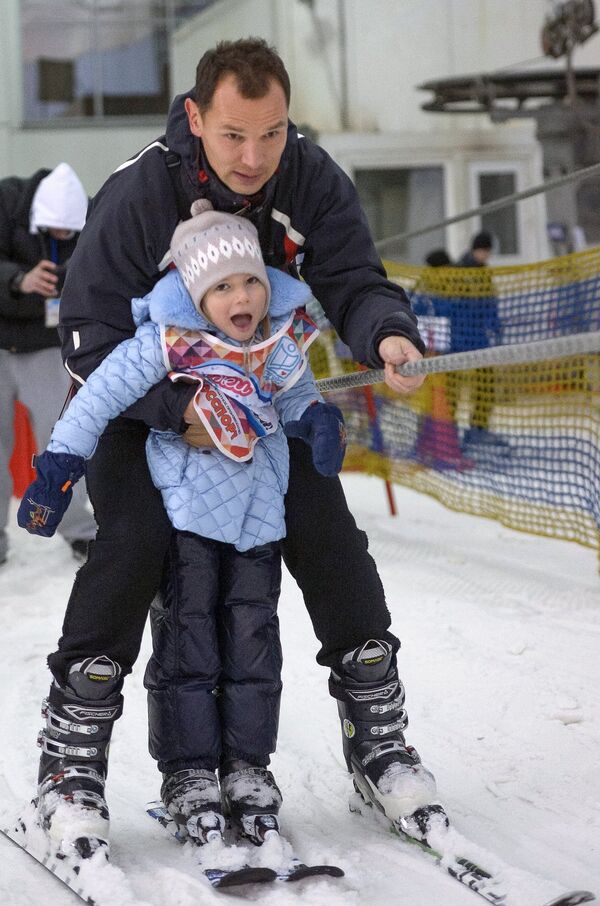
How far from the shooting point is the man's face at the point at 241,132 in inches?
93.5

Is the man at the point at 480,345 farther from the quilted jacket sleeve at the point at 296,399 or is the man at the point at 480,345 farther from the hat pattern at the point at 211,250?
the hat pattern at the point at 211,250

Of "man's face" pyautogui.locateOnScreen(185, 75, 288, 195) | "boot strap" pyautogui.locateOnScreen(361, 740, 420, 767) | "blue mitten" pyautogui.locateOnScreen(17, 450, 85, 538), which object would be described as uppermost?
"man's face" pyautogui.locateOnScreen(185, 75, 288, 195)

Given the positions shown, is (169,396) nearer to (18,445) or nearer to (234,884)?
(234,884)

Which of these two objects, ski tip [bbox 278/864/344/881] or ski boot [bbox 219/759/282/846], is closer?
ski tip [bbox 278/864/344/881]

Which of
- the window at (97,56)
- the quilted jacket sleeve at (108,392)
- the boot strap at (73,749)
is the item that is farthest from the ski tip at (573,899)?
the window at (97,56)

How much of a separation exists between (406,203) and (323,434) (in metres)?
12.2

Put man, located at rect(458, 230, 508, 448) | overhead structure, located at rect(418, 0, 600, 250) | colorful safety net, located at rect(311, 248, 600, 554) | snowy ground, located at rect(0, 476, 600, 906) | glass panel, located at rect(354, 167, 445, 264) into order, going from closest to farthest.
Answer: snowy ground, located at rect(0, 476, 600, 906) < colorful safety net, located at rect(311, 248, 600, 554) < man, located at rect(458, 230, 508, 448) < overhead structure, located at rect(418, 0, 600, 250) < glass panel, located at rect(354, 167, 445, 264)

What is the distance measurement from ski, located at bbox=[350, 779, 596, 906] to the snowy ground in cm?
3

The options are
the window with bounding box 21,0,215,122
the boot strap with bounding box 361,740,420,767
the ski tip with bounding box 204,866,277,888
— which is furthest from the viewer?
the window with bounding box 21,0,215,122

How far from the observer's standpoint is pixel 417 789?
2.52 meters

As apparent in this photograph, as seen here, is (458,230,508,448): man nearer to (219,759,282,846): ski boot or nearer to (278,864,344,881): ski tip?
(219,759,282,846): ski boot

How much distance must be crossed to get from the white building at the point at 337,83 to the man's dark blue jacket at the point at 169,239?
420 inches

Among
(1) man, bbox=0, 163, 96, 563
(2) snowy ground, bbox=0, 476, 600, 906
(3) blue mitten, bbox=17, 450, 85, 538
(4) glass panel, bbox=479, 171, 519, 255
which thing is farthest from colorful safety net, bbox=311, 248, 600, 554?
(4) glass panel, bbox=479, 171, 519, 255

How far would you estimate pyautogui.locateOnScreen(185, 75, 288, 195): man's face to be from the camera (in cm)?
238
